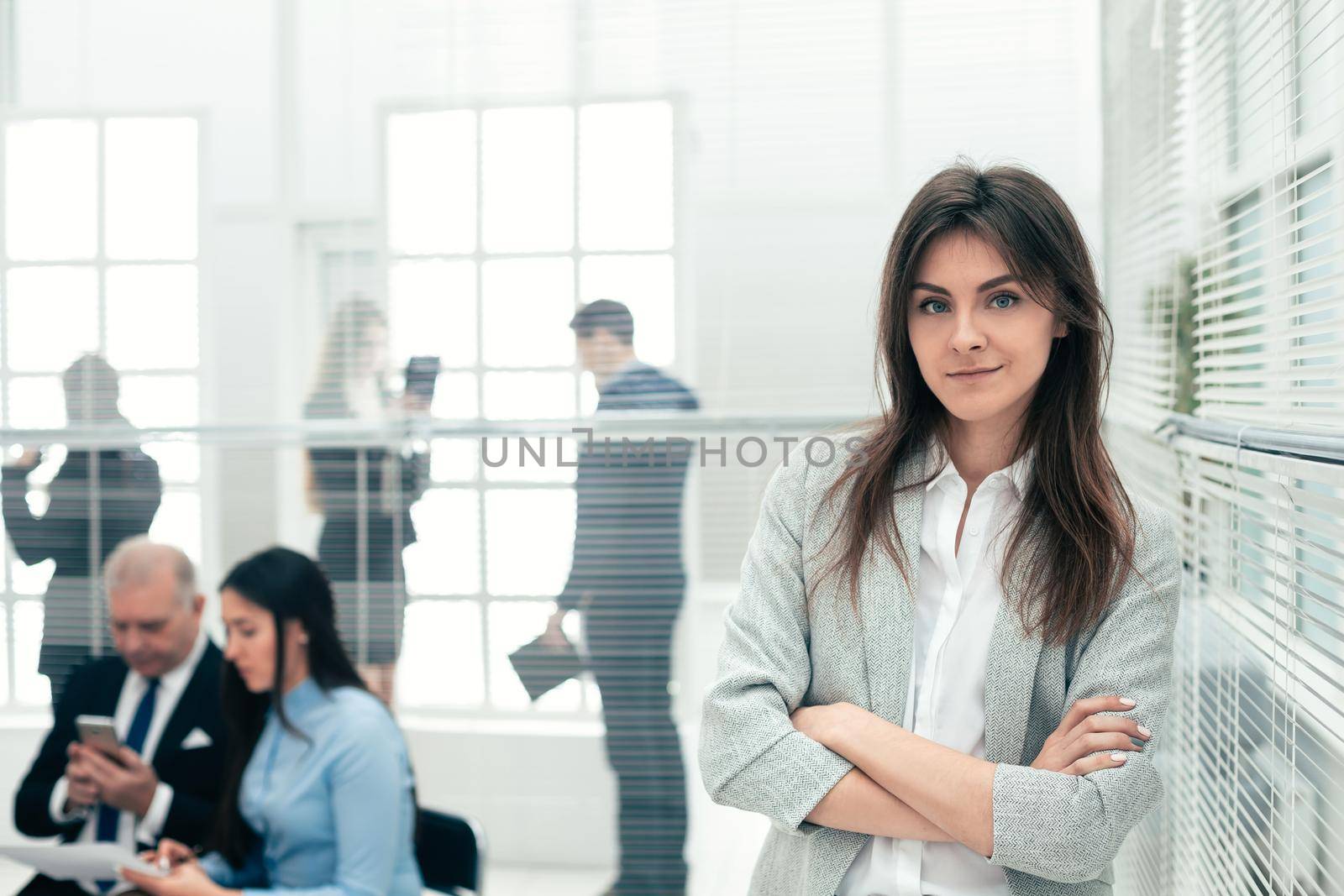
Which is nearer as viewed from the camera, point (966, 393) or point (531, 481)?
point (966, 393)

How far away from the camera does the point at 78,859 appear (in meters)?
1.91

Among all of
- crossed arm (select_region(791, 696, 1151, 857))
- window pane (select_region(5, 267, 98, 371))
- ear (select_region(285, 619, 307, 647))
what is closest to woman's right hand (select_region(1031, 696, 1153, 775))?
crossed arm (select_region(791, 696, 1151, 857))

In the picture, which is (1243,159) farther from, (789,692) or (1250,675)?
(789,692)

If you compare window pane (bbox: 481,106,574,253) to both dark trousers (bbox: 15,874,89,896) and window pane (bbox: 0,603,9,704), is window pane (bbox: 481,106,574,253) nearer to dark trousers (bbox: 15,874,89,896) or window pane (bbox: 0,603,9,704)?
window pane (bbox: 0,603,9,704)

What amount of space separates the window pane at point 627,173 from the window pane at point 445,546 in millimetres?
548

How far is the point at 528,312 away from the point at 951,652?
4.12 ft

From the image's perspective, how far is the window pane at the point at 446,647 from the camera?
7.20ft

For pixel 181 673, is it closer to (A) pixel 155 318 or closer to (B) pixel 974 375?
(A) pixel 155 318

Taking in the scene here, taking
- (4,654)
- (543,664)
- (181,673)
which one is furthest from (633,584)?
(4,654)

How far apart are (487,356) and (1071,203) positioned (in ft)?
3.53

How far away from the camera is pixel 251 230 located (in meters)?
2.22

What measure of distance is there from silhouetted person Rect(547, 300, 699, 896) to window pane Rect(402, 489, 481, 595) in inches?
7.3

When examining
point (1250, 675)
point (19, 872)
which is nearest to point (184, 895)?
point (19, 872)

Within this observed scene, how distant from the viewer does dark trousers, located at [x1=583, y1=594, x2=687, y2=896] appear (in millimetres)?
2146
